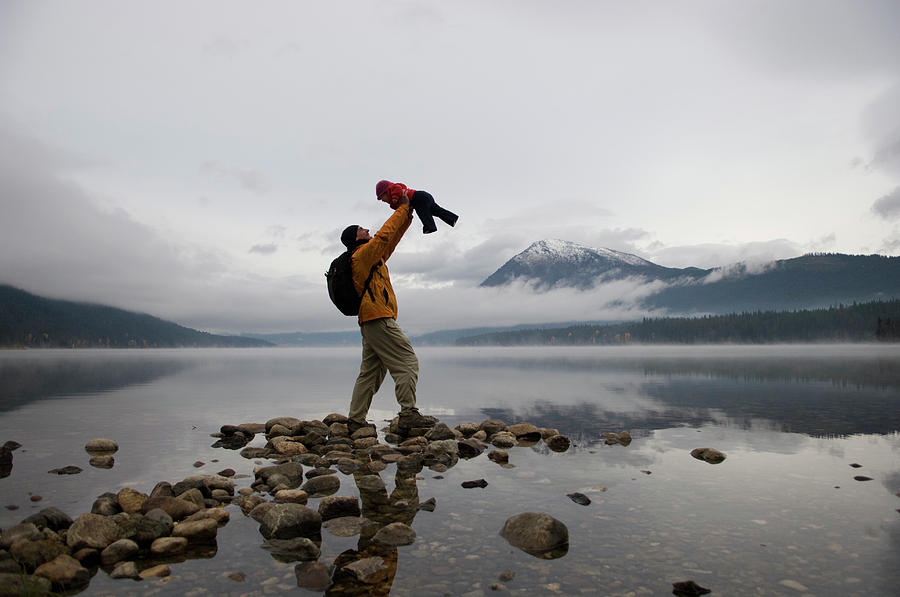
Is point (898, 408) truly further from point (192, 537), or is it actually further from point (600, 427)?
point (192, 537)

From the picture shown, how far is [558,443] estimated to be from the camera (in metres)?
9.85

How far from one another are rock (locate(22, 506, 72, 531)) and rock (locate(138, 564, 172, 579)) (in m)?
1.55

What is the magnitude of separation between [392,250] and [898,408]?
15.3 m

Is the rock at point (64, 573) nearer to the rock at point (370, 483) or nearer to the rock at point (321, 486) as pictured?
the rock at point (321, 486)

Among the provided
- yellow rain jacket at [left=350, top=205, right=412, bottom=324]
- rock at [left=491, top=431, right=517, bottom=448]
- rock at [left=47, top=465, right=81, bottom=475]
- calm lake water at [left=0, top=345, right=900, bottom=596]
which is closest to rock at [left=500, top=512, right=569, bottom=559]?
calm lake water at [left=0, top=345, right=900, bottom=596]

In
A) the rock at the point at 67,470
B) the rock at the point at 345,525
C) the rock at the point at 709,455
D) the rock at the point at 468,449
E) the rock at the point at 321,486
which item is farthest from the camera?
the rock at the point at 468,449

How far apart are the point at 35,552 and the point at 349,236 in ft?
24.0

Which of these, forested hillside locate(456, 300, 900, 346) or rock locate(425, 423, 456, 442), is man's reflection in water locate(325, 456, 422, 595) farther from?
forested hillside locate(456, 300, 900, 346)

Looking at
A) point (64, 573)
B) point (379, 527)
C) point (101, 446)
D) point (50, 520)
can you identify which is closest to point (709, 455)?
point (379, 527)

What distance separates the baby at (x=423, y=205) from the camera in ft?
31.6

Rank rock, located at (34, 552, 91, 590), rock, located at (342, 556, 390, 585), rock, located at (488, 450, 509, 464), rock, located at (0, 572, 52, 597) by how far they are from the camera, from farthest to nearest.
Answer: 1. rock, located at (488, 450, 509, 464)
2. rock, located at (342, 556, 390, 585)
3. rock, located at (34, 552, 91, 590)
4. rock, located at (0, 572, 52, 597)

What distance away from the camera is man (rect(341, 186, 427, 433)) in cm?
983

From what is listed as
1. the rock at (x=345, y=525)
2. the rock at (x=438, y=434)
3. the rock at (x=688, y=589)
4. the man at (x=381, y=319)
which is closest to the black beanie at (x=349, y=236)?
the man at (x=381, y=319)

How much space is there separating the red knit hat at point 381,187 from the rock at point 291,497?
5.93 m
